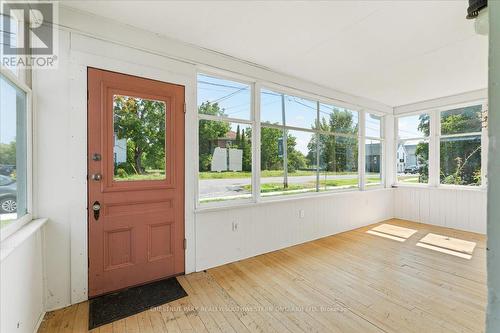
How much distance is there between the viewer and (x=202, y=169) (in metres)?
3.08

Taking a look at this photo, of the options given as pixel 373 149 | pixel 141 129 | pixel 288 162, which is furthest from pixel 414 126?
pixel 141 129

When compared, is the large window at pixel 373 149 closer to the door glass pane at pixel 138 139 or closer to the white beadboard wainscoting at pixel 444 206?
the white beadboard wainscoting at pixel 444 206

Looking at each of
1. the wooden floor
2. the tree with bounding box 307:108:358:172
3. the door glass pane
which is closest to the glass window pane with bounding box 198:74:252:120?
the door glass pane

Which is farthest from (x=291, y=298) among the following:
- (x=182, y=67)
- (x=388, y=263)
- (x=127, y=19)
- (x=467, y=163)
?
(x=467, y=163)

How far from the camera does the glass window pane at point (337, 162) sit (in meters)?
4.54

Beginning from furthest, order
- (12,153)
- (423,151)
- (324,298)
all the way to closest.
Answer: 1. (423,151)
2. (324,298)
3. (12,153)

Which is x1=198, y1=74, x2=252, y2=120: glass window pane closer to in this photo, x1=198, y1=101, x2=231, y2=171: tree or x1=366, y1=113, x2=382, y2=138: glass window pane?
x1=198, y1=101, x2=231, y2=171: tree

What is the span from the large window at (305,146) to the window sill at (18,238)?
2567mm

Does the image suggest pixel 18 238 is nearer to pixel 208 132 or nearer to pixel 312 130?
pixel 208 132

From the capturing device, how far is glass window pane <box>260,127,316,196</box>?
368 centimetres

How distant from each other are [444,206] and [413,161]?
3.87ft

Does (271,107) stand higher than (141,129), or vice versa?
(271,107)

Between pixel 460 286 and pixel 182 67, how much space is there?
4.06 metres

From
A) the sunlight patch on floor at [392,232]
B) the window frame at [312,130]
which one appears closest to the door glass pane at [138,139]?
the window frame at [312,130]
